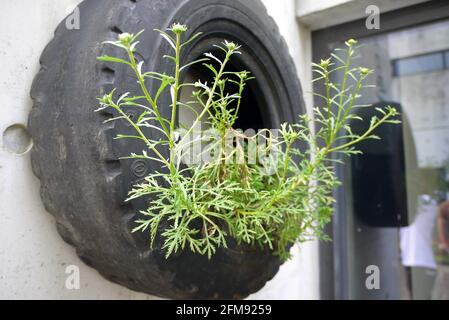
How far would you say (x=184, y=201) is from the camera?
525 mm

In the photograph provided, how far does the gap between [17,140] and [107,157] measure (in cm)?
24

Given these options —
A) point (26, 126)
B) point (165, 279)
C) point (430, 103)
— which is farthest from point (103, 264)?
point (430, 103)

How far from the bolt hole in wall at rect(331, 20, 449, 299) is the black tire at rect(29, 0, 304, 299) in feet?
2.52

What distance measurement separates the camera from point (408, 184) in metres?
1.59

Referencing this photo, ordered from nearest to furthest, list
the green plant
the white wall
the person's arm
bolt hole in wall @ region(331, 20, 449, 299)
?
the green plant
the white wall
bolt hole in wall @ region(331, 20, 449, 299)
the person's arm

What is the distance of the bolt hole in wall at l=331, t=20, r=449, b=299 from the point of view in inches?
58.4

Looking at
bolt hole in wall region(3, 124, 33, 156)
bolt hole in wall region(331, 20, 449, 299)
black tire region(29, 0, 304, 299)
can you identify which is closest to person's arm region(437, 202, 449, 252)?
bolt hole in wall region(331, 20, 449, 299)

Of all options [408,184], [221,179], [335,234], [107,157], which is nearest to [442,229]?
[408,184]

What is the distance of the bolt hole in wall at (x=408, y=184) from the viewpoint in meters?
1.48

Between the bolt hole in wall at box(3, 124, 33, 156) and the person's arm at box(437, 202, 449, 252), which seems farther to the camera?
the person's arm at box(437, 202, 449, 252)

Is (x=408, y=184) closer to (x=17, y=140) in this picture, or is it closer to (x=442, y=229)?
(x=442, y=229)

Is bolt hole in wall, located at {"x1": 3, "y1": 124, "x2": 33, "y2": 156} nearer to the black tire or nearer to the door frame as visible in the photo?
the black tire
